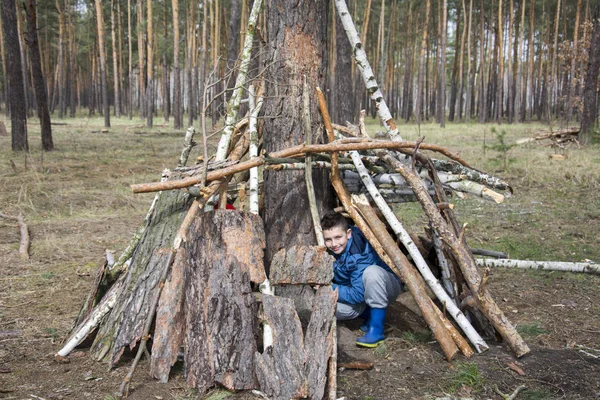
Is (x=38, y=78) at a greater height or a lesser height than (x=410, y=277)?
greater

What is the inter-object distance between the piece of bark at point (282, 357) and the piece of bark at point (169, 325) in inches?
19.5

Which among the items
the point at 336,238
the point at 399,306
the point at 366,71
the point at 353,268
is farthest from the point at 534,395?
the point at 366,71

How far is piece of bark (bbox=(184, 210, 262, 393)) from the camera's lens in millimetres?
2764

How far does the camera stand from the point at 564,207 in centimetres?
711

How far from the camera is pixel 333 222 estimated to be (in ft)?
11.6

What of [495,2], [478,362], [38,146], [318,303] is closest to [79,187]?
[38,146]

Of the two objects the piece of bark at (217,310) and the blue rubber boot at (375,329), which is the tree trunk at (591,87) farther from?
the piece of bark at (217,310)

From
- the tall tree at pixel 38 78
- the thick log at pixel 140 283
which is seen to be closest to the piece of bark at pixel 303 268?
the thick log at pixel 140 283

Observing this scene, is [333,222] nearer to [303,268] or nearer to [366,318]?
[303,268]

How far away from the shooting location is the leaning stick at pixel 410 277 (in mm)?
3072

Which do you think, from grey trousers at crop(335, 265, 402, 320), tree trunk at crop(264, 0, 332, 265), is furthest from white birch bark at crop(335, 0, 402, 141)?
grey trousers at crop(335, 265, 402, 320)

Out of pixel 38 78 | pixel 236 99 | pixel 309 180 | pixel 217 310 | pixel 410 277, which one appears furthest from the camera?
pixel 38 78

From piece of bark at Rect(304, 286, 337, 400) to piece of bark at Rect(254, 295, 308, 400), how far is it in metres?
0.04

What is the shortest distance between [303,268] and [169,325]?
2.82ft
